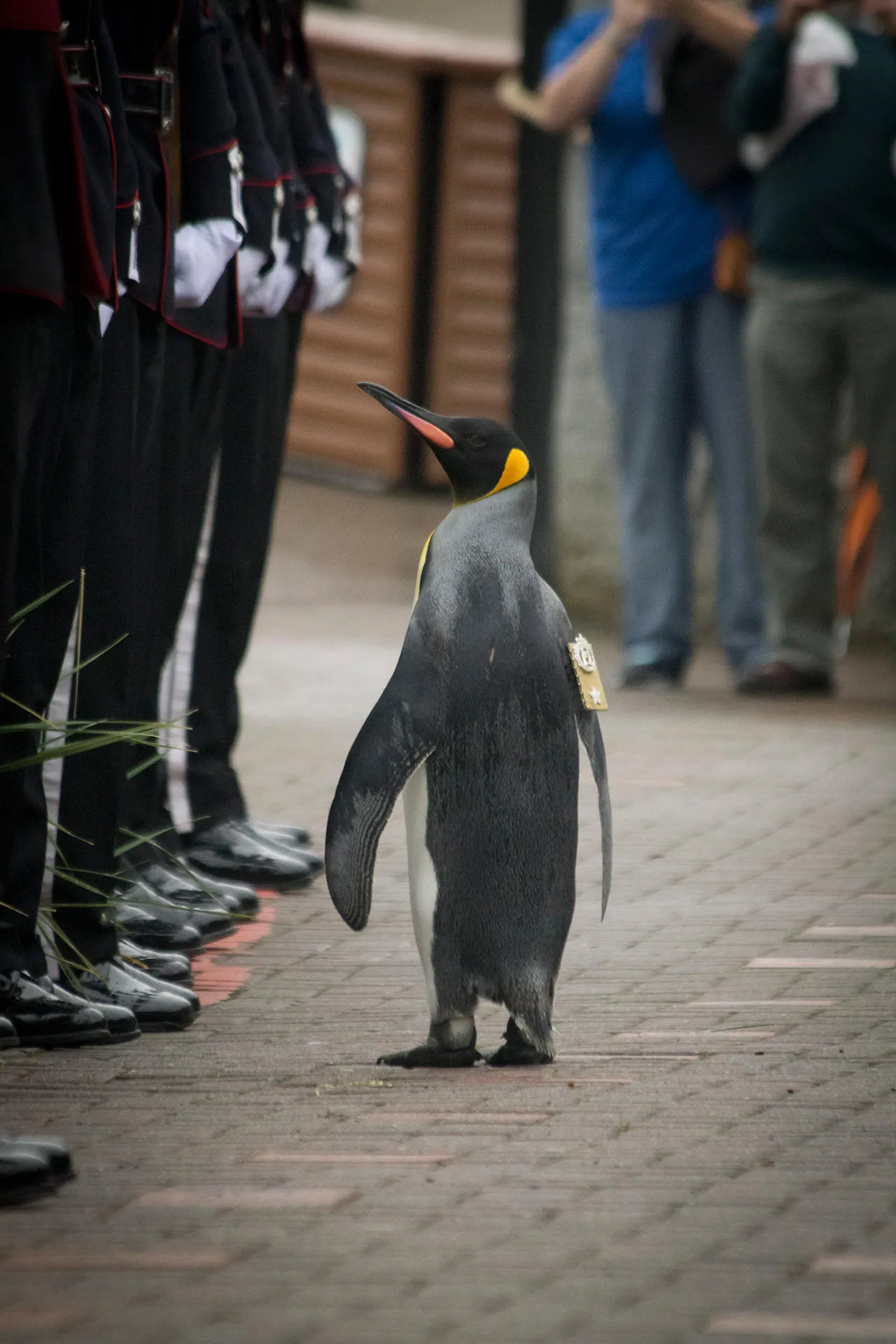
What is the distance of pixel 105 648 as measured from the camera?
391 centimetres

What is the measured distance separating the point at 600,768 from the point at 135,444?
101cm

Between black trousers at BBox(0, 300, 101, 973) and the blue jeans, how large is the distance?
4511 millimetres

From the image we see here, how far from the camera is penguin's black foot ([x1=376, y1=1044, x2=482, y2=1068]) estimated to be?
365 centimetres

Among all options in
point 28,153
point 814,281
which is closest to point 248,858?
point 28,153

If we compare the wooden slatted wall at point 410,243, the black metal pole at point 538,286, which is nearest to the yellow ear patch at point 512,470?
the black metal pole at point 538,286

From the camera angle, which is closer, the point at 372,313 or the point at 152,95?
the point at 152,95

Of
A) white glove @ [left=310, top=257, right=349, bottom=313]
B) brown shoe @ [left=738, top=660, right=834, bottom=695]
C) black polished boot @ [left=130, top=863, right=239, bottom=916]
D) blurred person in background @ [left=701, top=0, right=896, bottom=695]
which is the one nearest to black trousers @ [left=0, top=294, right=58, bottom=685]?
black polished boot @ [left=130, top=863, right=239, bottom=916]

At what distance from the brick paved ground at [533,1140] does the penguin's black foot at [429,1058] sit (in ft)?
0.09

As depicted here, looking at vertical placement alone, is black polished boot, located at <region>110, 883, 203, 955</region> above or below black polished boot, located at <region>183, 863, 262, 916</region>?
above

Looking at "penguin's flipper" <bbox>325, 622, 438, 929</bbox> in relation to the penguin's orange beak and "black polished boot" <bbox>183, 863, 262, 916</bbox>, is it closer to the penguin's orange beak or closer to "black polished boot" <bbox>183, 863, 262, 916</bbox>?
the penguin's orange beak

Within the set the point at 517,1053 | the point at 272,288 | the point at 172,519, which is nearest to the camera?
the point at 517,1053

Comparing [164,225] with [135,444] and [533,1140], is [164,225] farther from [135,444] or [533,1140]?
[533,1140]

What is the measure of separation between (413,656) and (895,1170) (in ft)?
3.53

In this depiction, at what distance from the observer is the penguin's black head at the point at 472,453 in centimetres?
370
